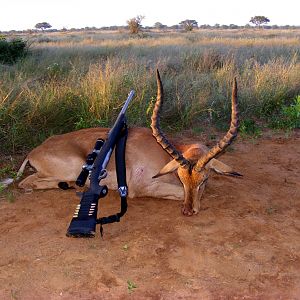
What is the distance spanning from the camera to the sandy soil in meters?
3.90

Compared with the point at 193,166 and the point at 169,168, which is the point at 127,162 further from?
the point at 193,166

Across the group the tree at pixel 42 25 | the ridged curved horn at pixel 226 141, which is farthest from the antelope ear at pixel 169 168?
the tree at pixel 42 25

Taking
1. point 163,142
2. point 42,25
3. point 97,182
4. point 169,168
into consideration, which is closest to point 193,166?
point 169,168

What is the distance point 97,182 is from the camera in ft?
16.4

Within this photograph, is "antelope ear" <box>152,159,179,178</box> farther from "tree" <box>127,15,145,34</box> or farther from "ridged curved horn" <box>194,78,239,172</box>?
"tree" <box>127,15,145,34</box>

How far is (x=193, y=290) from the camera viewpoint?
388cm

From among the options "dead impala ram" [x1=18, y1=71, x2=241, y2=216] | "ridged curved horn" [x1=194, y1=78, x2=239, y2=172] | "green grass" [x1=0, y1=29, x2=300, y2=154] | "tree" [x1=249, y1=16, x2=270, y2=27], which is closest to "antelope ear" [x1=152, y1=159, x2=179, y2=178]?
"dead impala ram" [x1=18, y1=71, x2=241, y2=216]

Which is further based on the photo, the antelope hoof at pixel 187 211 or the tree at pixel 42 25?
the tree at pixel 42 25

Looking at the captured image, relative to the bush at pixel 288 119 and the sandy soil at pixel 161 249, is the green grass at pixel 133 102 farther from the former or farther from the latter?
the sandy soil at pixel 161 249

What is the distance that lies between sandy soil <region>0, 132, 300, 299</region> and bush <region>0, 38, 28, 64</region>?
11.1 m

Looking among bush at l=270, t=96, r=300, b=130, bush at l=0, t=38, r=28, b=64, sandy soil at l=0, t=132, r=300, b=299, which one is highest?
bush at l=0, t=38, r=28, b=64

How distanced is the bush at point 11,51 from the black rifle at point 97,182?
1110 cm

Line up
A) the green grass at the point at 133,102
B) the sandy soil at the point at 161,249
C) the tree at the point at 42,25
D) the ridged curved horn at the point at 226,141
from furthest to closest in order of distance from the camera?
the tree at the point at 42,25 < the green grass at the point at 133,102 < the ridged curved horn at the point at 226,141 < the sandy soil at the point at 161,249

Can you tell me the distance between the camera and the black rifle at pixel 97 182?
436cm
